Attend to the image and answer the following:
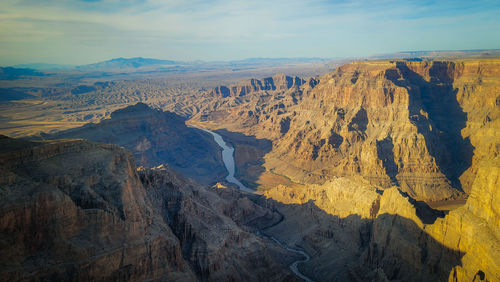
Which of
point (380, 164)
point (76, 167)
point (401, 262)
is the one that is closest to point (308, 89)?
point (380, 164)

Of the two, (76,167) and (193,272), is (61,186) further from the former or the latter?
(193,272)

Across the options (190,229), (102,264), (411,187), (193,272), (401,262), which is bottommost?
(411,187)

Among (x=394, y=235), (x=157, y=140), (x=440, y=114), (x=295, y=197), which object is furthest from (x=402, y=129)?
(x=157, y=140)

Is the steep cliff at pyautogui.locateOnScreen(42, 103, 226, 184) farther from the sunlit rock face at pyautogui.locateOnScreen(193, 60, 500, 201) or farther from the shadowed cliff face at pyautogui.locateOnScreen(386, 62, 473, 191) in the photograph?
the shadowed cliff face at pyautogui.locateOnScreen(386, 62, 473, 191)

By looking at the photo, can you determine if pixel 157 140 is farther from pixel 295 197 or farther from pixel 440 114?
pixel 440 114

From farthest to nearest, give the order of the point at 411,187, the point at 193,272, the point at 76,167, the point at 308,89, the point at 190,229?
the point at 308,89 < the point at 411,187 < the point at 190,229 < the point at 193,272 < the point at 76,167
